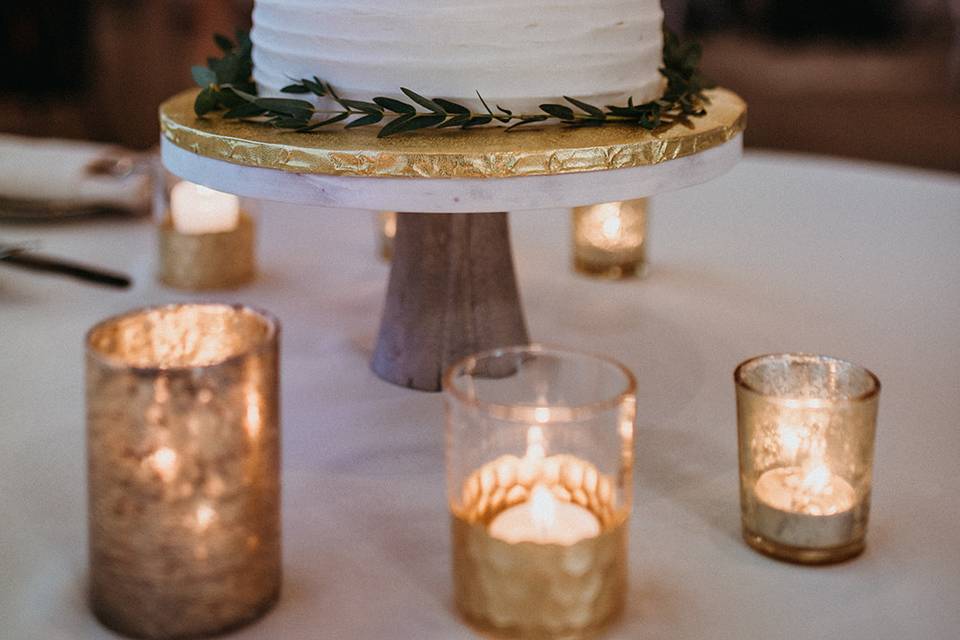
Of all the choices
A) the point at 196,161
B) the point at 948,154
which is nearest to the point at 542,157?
the point at 196,161

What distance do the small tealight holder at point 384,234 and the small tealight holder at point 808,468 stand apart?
0.77 meters

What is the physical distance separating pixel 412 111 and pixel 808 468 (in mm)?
412

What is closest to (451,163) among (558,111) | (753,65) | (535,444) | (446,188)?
(446,188)

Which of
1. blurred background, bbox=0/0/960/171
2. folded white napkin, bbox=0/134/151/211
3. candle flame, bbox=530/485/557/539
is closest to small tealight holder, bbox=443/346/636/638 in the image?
candle flame, bbox=530/485/557/539

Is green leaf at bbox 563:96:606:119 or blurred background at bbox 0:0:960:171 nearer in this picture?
green leaf at bbox 563:96:606:119

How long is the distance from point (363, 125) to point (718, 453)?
42cm

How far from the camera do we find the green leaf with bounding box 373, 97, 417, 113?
0.93 metres

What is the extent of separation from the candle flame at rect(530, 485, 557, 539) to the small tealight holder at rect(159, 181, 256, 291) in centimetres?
81

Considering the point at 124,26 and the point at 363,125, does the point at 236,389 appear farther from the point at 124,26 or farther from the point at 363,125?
the point at 124,26

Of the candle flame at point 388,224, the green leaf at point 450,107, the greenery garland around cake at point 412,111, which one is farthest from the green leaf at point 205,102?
the candle flame at point 388,224

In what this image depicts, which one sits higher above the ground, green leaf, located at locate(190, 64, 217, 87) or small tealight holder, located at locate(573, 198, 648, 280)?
green leaf, located at locate(190, 64, 217, 87)

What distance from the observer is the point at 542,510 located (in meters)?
0.74

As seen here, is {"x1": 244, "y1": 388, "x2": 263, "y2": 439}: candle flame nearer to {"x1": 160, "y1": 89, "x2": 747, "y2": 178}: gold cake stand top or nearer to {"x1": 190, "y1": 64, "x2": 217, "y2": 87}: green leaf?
{"x1": 160, "y1": 89, "x2": 747, "y2": 178}: gold cake stand top

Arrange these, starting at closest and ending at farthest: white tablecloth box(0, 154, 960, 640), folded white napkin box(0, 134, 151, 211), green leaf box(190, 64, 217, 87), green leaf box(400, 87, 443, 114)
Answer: white tablecloth box(0, 154, 960, 640) → green leaf box(400, 87, 443, 114) → green leaf box(190, 64, 217, 87) → folded white napkin box(0, 134, 151, 211)
